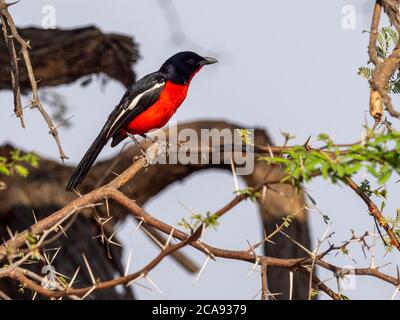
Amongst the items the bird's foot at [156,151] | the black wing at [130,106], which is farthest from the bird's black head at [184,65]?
the bird's foot at [156,151]

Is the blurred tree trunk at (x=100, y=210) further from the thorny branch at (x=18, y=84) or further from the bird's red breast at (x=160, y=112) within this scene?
the thorny branch at (x=18, y=84)

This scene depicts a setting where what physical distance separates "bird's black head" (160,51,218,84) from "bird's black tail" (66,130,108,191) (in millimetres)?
895

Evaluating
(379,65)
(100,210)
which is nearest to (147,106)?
(100,210)

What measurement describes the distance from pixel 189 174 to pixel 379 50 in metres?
5.51

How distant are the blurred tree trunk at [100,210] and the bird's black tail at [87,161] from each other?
5.60 ft

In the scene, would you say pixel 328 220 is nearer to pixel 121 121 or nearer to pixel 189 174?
pixel 121 121

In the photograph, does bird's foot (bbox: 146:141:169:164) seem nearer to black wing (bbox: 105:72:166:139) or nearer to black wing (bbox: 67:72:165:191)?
black wing (bbox: 67:72:165:191)

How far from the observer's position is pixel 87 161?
19.9 ft

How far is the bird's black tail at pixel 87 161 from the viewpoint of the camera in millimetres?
5941

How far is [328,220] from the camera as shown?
4.09 metres

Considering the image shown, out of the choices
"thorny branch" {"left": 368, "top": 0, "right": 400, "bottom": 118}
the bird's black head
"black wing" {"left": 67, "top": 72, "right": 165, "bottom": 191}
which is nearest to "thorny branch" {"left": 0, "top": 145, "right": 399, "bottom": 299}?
"thorny branch" {"left": 368, "top": 0, "right": 400, "bottom": 118}

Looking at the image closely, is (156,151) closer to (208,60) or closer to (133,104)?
(133,104)

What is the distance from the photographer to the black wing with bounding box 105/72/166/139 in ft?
21.6

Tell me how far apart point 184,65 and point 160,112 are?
2.21ft
